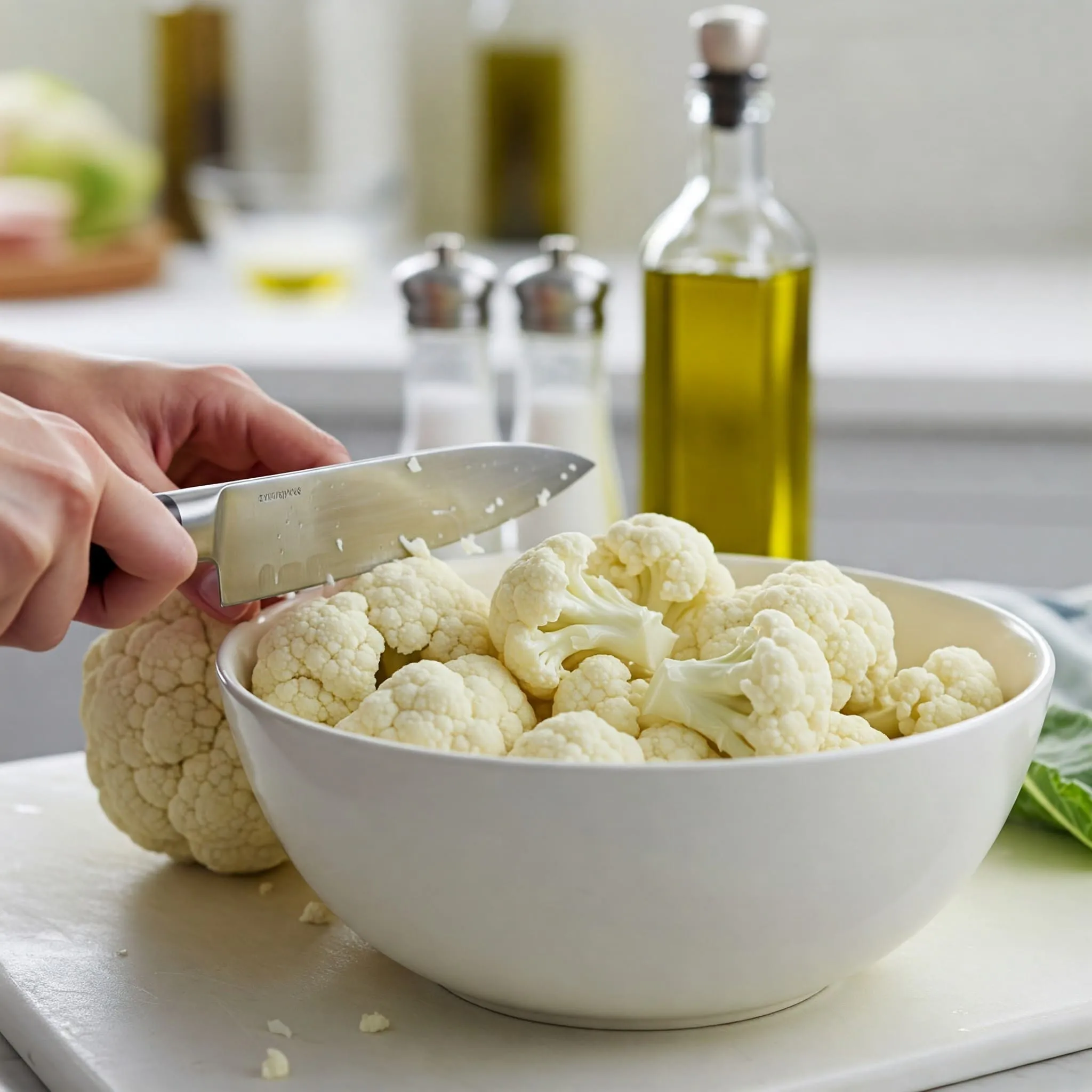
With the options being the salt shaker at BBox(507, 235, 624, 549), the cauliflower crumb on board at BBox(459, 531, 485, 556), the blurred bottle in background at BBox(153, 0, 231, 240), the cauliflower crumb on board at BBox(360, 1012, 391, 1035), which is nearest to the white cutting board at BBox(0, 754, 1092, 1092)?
the cauliflower crumb on board at BBox(360, 1012, 391, 1035)

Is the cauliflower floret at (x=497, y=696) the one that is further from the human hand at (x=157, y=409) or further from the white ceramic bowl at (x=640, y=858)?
the human hand at (x=157, y=409)

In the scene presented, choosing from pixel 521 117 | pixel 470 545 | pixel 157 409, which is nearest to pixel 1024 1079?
pixel 470 545

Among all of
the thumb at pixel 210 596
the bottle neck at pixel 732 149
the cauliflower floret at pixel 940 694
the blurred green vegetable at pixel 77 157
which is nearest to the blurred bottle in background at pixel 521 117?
the blurred green vegetable at pixel 77 157

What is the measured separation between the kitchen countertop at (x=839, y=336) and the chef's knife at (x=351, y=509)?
852 mm

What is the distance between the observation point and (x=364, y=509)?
84 cm

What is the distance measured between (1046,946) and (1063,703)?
26 centimetres

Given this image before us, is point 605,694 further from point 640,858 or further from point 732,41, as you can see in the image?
point 732,41

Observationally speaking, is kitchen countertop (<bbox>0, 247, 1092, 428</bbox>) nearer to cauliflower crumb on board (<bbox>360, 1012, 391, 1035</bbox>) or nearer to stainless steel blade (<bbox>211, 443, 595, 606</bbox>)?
stainless steel blade (<bbox>211, 443, 595, 606</bbox>)

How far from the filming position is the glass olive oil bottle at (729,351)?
1.16 meters

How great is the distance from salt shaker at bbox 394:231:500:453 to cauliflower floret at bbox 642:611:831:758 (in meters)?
0.52

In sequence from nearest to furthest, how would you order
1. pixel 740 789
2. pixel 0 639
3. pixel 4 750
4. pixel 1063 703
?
pixel 740 789 < pixel 0 639 < pixel 1063 703 < pixel 4 750

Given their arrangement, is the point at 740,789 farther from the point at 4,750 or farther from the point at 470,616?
the point at 4,750

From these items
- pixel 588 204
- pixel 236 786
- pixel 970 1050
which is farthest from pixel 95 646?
pixel 588 204

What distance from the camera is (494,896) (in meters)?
0.63
